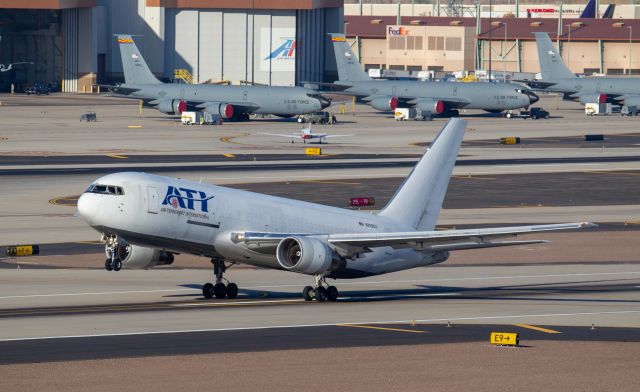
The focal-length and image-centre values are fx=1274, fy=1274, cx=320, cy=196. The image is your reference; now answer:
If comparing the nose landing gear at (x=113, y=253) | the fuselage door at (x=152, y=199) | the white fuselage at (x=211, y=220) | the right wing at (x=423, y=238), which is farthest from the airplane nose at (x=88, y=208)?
the right wing at (x=423, y=238)

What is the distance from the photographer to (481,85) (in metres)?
180

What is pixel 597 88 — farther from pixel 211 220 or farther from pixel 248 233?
pixel 211 220

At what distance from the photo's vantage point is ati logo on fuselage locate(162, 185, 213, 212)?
48.6m

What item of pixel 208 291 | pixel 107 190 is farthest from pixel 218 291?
pixel 107 190

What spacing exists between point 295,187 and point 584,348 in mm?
57585

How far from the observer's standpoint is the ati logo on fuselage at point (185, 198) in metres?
48.6

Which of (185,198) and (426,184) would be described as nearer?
(185,198)

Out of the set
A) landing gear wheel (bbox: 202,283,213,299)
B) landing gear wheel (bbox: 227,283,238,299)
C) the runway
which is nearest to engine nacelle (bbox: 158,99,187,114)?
the runway

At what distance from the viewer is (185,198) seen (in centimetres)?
4903

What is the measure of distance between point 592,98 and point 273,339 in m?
157

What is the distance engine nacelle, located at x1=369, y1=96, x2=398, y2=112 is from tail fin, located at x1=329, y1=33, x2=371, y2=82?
16.8ft

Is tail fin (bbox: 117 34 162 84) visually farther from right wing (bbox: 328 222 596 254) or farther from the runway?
right wing (bbox: 328 222 596 254)

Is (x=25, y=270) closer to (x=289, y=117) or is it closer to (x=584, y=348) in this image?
(x=584, y=348)

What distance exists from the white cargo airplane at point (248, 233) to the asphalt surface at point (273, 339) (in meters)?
4.71
